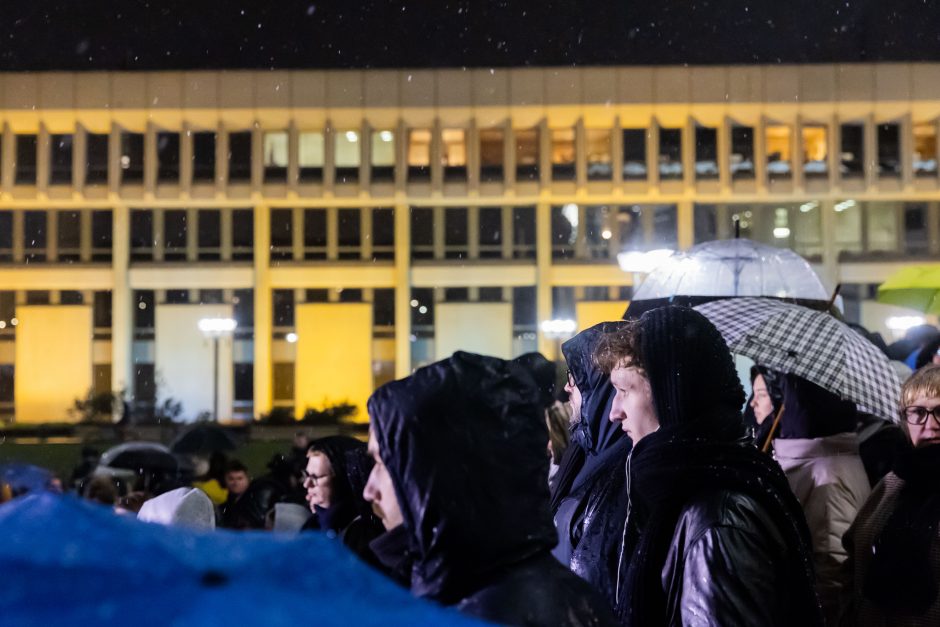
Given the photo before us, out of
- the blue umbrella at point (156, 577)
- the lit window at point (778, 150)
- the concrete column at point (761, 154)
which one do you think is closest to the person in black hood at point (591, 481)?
the blue umbrella at point (156, 577)

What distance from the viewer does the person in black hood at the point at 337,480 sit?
484 cm

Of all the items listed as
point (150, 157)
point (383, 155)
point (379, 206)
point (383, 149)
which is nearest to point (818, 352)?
point (379, 206)

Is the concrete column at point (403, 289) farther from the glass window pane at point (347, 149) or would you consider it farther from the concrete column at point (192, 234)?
the concrete column at point (192, 234)

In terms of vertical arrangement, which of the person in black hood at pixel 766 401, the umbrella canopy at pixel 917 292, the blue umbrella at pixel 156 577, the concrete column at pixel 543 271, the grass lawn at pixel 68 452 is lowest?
the grass lawn at pixel 68 452

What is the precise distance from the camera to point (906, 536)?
3805mm

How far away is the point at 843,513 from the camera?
479 cm

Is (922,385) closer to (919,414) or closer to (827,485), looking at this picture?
(919,414)

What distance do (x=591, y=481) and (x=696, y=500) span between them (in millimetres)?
1087

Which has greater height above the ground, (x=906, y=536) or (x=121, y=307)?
(x=121, y=307)

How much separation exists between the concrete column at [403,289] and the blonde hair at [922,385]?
41.9 m

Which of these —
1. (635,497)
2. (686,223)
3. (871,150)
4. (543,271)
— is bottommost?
(635,497)

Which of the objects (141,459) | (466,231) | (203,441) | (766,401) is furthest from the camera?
Result: (466,231)

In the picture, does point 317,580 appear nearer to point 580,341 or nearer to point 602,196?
point 580,341

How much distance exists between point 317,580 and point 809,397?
4.50 metres
